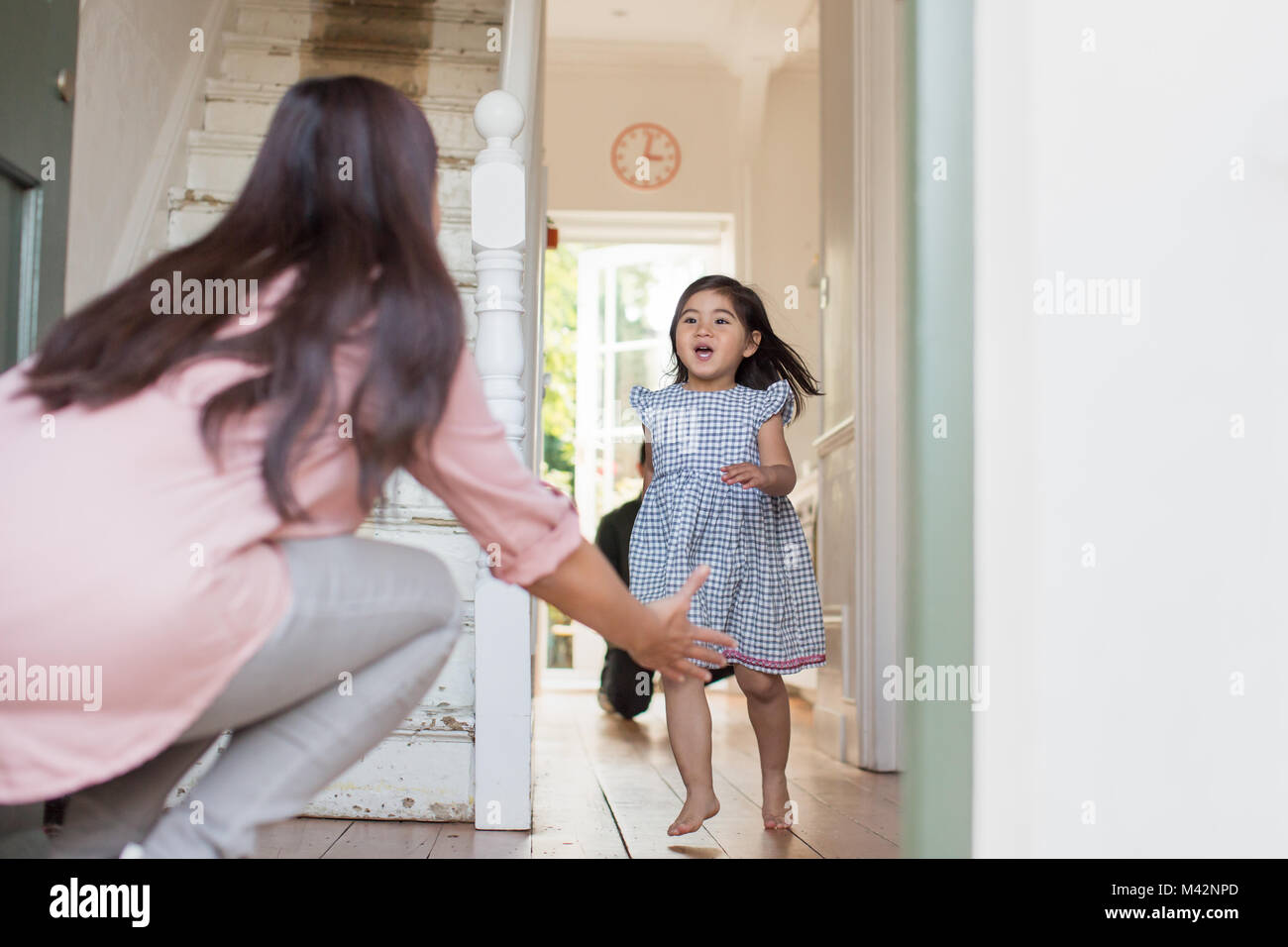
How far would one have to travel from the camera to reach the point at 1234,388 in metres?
1.38

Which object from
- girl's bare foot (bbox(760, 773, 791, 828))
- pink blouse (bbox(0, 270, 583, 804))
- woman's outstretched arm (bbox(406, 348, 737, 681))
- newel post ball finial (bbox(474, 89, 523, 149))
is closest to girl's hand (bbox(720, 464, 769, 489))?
girl's bare foot (bbox(760, 773, 791, 828))

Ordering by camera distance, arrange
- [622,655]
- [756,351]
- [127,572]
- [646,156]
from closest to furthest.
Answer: [127,572] → [756,351] → [622,655] → [646,156]

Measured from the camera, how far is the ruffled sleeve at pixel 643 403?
98.0 inches

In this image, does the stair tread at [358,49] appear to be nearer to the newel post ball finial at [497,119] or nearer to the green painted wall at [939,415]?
the newel post ball finial at [497,119]

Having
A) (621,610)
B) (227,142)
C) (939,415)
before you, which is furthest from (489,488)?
(227,142)

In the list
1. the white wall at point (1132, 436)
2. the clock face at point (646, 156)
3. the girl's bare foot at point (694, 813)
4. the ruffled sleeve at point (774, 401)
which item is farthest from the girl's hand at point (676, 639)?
the clock face at point (646, 156)

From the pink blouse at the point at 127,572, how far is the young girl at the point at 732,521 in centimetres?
125

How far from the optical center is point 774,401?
2426 millimetres

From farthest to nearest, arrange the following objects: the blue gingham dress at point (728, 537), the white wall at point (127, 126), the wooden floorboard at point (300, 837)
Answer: the blue gingham dress at point (728, 537), the white wall at point (127, 126), the wooden floorboard at point (300, 837)

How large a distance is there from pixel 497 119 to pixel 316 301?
4.16ft

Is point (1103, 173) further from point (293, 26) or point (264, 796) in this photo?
point (293, 26)

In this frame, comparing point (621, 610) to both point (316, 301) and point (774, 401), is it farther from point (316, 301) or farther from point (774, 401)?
point (774, 401)

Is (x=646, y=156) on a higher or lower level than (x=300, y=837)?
higher
